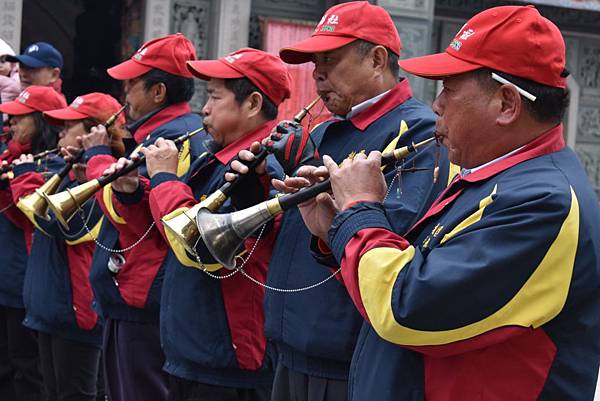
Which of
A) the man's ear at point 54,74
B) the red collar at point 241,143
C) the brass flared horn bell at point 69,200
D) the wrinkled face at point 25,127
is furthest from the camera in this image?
the man's ear at point 54,74

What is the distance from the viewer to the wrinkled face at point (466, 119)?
99.6 inches

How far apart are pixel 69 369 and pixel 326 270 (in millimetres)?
2641

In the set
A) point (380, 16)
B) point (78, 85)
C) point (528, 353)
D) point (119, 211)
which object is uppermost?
point (380, 16)

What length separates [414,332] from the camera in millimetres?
2338

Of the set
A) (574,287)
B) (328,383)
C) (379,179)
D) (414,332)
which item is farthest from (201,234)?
(574,287)

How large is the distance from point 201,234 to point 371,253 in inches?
45.1

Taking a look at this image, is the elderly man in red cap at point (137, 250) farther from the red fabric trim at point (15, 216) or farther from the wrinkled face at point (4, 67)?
the wrinkled face at point (4, 67)

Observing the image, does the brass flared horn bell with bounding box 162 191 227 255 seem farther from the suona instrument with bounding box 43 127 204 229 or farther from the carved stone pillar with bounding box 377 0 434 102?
the carved stone pillar with bounding box 377 0 434 102

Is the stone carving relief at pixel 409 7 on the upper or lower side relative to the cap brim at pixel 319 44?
lower

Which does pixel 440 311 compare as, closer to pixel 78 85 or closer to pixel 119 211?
pixel 119 211

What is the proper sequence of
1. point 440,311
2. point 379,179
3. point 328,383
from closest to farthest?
point 440,311 → point 379,179 → point 328,383

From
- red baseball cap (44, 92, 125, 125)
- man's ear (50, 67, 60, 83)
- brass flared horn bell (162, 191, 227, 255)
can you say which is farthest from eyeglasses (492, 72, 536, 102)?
man's ear (50, 67, 60, 83)

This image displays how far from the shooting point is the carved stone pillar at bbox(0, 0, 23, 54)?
1069 centimetres

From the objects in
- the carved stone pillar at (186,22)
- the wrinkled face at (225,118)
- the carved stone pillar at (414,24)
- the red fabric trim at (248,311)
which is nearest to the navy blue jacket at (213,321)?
the red fabric trim at (248,311)
